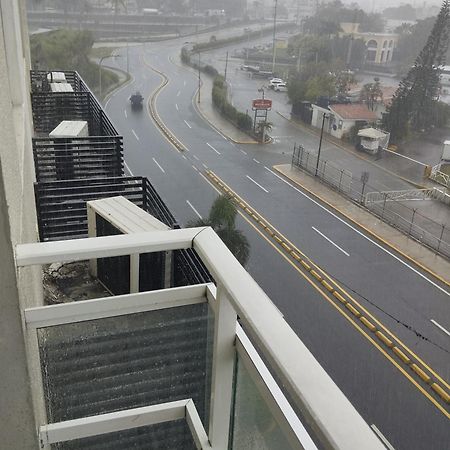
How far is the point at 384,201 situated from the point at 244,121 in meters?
6.91

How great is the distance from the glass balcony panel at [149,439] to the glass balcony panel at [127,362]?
0.05 metres

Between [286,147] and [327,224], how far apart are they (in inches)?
220

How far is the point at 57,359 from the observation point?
848 mm

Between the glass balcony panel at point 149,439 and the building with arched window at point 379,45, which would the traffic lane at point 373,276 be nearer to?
the glass balcony panel at point 149,439

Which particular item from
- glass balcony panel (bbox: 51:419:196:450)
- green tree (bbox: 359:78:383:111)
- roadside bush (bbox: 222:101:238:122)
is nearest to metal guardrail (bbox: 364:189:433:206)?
green tree (bbox: 359:78:383:111)

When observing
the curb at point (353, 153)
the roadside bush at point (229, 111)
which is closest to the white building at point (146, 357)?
the curb at point (353, 153)

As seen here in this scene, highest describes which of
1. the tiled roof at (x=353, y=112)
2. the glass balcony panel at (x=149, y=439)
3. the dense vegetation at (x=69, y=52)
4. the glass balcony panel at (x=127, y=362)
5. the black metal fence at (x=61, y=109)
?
the glass balcony panel at (x=127, y=362)

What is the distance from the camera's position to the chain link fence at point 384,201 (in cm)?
860

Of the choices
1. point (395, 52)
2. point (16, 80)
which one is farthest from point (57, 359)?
point (395, 52)

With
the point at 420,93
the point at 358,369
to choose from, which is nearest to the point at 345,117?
the point at 420,93

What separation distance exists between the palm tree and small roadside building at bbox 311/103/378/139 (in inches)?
304

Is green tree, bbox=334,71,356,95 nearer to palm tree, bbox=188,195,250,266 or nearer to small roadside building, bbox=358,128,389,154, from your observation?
small roadside building, bbox=358,128,389,154

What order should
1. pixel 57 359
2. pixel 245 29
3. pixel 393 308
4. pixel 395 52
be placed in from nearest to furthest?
pixel 57 359 < pixel 393 308 < pixel 395 52 < pixel 245 29

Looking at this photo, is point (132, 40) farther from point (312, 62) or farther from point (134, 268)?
point (134, 268)
